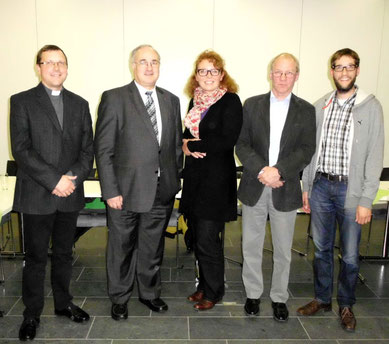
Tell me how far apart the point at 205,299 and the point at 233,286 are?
468mm

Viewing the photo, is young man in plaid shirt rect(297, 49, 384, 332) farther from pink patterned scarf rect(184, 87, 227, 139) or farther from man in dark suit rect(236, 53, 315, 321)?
pink patterned scarf rect(184, 87, 227, 139)

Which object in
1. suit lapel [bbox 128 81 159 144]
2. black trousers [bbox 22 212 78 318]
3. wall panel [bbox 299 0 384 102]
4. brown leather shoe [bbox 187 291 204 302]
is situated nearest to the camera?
black trousers [bbox 22 212 78 318]

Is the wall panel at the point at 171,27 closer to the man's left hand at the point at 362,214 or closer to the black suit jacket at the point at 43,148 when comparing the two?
the black suit jacket at the point at 43,148

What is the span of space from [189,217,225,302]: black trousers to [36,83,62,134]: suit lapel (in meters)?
1.11

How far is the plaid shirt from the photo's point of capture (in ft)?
7.66

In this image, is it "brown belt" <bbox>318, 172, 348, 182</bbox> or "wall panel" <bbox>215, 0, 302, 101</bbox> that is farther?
"wall panel" <bbox>215, 0, 302, 101</bbox>

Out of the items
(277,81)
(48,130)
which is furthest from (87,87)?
(277,81)

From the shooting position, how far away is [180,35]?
5.27 m

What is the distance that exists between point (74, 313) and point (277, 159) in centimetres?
175

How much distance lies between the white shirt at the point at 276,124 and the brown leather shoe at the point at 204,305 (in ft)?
3.72

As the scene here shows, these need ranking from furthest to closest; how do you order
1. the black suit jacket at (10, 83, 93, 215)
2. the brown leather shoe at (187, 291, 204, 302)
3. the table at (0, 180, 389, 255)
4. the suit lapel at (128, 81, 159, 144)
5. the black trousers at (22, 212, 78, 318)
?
the brown leather shoe at (187, 291, 204, 302)
the table at (0, 180, 389, 255)
the suit lapel at (128, 81, 159, 144)
the black trousers at (22, 212, 78, 318)
the black suit jacket at (10, 83, 93, 215)

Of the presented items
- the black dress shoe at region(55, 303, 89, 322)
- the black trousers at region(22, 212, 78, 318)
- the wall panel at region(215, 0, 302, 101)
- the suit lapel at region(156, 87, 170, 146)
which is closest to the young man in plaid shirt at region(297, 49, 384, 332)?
the suit lapel at region(156, 87, 170, 146)

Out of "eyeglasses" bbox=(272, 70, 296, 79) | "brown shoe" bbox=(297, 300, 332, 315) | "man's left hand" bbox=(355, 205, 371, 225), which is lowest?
"brown shoe" bbox=(297, 300, 332, 315)

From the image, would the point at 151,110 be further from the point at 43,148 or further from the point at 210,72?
the point at 43,148
